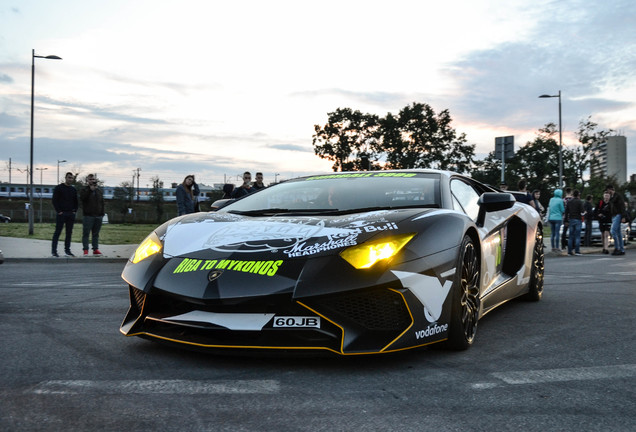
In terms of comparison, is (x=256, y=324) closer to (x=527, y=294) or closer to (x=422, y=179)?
(x=422, y=179)

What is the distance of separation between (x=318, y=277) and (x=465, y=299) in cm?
117

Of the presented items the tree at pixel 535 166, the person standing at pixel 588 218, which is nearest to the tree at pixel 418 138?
the tree at pixel 535 166

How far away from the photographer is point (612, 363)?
3623 millimetres

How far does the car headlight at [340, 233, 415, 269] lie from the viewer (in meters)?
3.34

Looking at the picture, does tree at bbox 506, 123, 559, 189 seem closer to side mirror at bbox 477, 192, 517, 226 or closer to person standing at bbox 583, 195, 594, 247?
person standing at bbox 583, 195, 594, 247

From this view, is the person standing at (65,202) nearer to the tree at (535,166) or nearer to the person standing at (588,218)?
the person standing at (588,218)

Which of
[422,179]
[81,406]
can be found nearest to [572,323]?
[422,179]

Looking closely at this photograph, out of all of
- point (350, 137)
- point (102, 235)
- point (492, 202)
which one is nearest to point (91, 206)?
point (492, 202)

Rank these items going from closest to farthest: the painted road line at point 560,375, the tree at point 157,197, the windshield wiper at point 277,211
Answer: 1. the painted road line at point 560,375
2. the windshield wiper at point 277,211
3. the tree at point 157,197

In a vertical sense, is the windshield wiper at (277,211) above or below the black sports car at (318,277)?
above

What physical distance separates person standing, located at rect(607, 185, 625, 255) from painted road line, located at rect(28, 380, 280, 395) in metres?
14.6

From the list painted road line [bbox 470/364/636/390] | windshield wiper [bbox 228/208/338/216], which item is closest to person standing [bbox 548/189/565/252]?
windshield wiper [bbox 228/208/338/216]

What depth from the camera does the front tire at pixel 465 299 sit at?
3763 mm

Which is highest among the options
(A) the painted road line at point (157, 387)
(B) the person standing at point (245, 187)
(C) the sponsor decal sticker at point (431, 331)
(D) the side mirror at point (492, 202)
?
(B) the person standing at point (245, 187)
